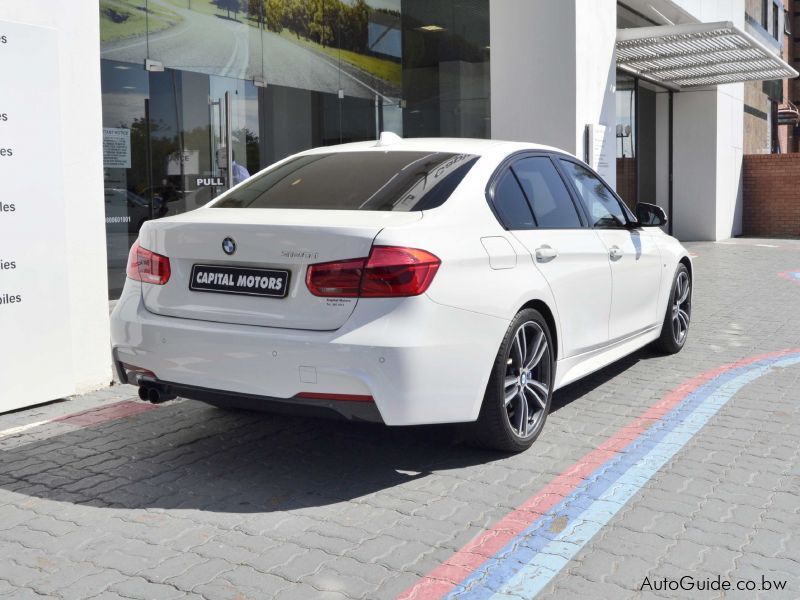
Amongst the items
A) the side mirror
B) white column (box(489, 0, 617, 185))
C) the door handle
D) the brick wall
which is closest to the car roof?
the door handle

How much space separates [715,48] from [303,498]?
49.7 ft

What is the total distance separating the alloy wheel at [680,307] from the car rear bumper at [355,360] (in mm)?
3553

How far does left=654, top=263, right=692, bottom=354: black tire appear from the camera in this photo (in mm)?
7645

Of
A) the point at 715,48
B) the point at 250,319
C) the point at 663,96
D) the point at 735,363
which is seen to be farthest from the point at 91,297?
the point at 663,96

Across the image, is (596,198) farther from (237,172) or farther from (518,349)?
(237,172)

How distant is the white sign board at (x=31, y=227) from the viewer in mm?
5969

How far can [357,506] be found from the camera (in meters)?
4.30

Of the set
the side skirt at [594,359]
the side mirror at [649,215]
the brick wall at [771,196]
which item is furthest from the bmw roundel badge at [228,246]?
the brick wall at [771,196]

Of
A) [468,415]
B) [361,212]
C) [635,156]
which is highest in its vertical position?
[635,156]

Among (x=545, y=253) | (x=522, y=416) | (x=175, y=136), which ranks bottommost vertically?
(x=522, y=416)

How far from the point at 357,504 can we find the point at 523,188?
2109mm

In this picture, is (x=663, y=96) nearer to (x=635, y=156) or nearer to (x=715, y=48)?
(x=635, y=156)

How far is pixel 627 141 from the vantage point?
2214 centimetres

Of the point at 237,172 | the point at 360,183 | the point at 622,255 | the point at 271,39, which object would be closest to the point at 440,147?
the point at 360,183
